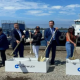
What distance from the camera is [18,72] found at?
573 cm

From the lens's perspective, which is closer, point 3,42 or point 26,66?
point 26,66

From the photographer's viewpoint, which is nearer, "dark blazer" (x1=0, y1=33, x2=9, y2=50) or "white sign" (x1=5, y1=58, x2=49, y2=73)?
"white sign" (x1=5, y1=58, x2=49, y2=73)

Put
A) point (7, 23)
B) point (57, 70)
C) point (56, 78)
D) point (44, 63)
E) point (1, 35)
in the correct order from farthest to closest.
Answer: point (7, 23) → point (1, 35) → point (57, 70) → point (44, 63) → point (56, 78)

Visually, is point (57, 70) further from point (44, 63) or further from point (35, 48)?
point (35, 48)

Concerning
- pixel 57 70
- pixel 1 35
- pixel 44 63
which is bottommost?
pixel 57 70

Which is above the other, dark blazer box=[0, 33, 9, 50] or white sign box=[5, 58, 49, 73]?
dark blazer box=[0, 33, 9, 50]

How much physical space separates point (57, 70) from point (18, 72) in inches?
54.7

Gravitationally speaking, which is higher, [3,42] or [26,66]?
[3,42]

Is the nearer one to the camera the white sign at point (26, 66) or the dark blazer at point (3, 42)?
the white sign at point (26, 66)

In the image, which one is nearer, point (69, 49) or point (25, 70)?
point (25, 70)

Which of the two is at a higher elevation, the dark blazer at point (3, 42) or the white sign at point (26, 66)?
the dark blazer at point (3, 42)

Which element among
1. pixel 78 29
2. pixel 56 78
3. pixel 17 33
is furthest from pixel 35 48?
pixel 78 29

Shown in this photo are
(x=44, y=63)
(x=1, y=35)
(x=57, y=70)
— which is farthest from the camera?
(x=1, y=35)

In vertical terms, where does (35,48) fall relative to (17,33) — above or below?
below
